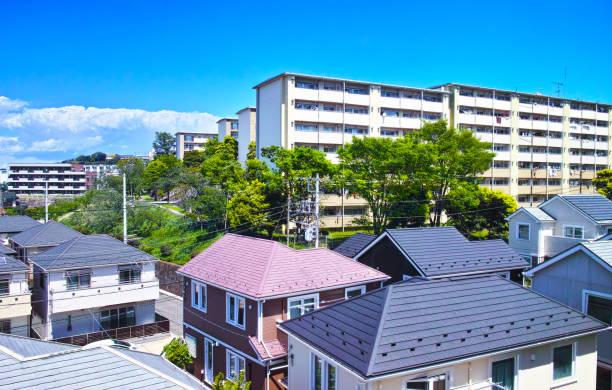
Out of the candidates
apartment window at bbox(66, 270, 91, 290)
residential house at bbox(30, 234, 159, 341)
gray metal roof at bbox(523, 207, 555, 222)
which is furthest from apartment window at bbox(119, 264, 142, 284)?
gray metal roof at bbox(523, 207, 555, 222)

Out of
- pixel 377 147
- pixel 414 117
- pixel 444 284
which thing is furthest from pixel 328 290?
pixel 414 117

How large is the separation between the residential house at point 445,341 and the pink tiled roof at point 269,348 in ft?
5.79

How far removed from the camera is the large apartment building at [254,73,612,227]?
4284 centimetres

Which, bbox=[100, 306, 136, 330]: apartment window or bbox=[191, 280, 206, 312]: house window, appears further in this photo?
bbox=[100, 306, 136, 330]: apartment window

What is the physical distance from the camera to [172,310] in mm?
28531

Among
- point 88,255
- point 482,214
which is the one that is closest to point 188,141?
point 482,214

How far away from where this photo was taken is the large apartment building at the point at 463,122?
42.8 meters

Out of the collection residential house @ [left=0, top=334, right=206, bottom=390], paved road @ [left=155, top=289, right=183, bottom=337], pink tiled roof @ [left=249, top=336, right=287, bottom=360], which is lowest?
paved road @ [left=155, top=289, right=183, bottom=337]

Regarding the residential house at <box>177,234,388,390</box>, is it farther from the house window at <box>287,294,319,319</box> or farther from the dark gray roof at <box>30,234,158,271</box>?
the dark gray roof at <box>30,234,158,271</box>

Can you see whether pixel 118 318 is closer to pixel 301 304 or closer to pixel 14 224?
pixel 301 304

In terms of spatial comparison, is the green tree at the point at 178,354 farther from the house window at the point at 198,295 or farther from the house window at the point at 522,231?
the house window at the point at 522,231

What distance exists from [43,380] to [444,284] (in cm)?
938

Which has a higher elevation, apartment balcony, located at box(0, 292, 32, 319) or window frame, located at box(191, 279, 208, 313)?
window frame, located at box(191, 279, 208, 313)

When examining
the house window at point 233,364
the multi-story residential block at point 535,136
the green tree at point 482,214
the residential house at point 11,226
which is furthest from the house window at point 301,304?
the multi-story residential block at point 535,136
